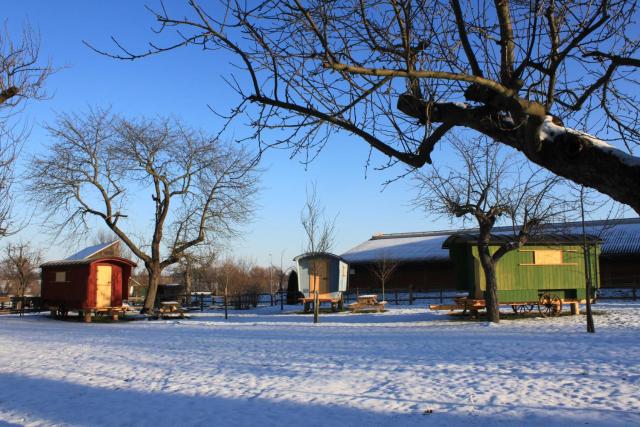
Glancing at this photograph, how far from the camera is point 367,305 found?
2562 cm

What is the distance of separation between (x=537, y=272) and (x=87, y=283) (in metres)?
19.2

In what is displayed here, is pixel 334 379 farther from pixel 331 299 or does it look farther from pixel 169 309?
pixel 331 299

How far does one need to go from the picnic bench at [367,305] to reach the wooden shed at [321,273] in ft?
5.38

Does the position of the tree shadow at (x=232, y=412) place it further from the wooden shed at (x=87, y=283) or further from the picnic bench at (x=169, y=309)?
the wooden shed at (x=87, y=283)

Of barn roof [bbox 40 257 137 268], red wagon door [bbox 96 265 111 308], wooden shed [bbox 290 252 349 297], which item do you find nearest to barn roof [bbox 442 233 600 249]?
wooden shed [bbox 290 252 349 297]

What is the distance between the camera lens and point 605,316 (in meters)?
19.4

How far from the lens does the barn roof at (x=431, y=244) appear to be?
3422 centimetres

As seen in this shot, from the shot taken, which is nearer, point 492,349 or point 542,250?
point 492,349

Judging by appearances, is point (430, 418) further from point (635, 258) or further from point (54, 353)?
point (635, 258)

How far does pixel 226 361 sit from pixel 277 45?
8441mm

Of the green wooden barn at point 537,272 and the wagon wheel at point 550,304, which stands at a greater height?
the green wooden barn at point 537,272

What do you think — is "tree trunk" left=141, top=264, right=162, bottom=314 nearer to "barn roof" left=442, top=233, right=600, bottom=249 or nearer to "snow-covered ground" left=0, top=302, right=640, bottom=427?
"snow-covered ground" left=0, top=302, right=640, bottom=427

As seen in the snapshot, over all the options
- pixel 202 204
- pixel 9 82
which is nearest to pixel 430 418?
pixel 9 82

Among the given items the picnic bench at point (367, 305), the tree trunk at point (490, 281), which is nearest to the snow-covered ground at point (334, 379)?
the tree trunk at point (490, 281)
